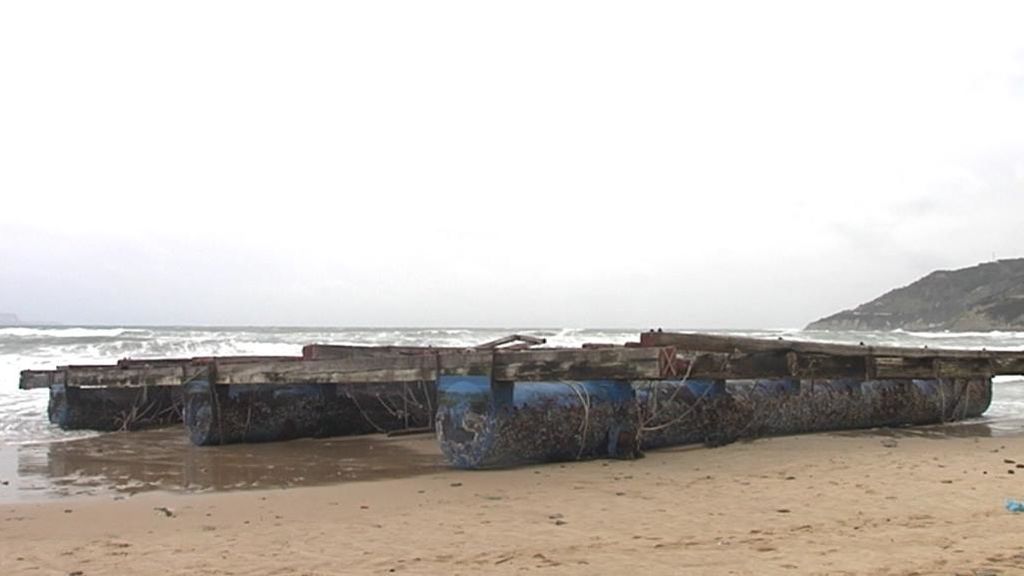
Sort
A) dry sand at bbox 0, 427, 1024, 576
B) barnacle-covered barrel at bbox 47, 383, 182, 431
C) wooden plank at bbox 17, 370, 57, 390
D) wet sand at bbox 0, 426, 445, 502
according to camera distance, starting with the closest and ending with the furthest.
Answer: dry sand at bbox 0, 427, 1024, 576, wet sand at bbox 0, 426, 445, 502, wooden plank at bbox 17, 370, 57, 390, barnacle-covered barrel at bbox 47, 383, 182, 431

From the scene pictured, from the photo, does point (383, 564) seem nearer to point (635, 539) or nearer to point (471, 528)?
point (471, 528)

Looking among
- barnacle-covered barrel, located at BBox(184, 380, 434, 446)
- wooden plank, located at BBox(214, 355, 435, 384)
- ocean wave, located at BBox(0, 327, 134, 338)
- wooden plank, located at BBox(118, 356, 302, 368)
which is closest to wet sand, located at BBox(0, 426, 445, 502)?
barnacle-covered barrel, located at BBox(184, 380, 434, 446)

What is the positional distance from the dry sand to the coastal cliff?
226 ft

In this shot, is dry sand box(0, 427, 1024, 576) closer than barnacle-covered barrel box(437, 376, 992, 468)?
Yes

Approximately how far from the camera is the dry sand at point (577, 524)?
450 centimetres

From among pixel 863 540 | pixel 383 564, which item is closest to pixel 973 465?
pixel 863 540

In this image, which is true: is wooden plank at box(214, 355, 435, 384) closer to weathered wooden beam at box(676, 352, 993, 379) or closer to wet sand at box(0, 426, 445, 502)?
wet sand at box(0, 426, 445, 502)

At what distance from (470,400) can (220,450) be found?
3.97m

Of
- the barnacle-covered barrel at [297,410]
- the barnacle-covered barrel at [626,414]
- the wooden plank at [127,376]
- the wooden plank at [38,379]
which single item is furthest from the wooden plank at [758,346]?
the wooden plank at [38,379]

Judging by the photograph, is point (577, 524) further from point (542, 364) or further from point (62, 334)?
point (62, 334)

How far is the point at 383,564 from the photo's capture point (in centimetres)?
457

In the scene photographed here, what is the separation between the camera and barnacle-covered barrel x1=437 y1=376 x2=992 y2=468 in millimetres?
7805

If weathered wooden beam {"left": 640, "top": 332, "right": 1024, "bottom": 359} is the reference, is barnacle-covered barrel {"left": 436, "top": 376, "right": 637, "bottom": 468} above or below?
below

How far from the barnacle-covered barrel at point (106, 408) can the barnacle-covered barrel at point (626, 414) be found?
22.6 feet
